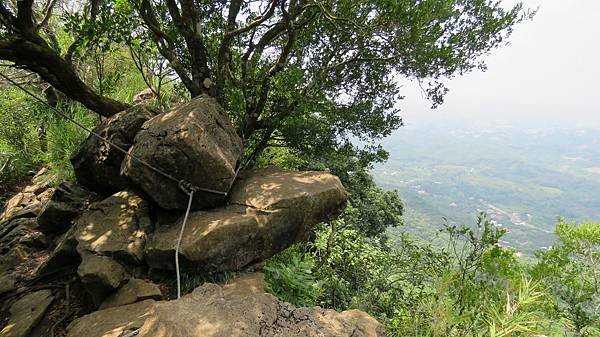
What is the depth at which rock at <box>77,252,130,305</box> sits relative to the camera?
4.49 meters

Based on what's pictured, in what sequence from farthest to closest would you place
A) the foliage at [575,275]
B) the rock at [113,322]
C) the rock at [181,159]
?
the foliage at [575,275] < the rock at [181,159] < the rock at [113,322]

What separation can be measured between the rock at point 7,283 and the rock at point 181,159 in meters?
2.36

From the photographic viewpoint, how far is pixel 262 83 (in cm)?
731

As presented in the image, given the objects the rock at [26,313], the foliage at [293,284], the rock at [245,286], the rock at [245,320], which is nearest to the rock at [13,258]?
the rock at [26,313]

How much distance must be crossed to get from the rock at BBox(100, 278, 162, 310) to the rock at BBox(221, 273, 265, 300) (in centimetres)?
90

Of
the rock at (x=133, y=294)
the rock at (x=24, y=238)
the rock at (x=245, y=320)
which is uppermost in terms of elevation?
the rock at (x=24, y=238)

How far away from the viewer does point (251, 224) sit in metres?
5.10

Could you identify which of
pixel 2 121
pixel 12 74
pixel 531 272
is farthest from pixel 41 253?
pixel 531 272

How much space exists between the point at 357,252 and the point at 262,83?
5489 mm

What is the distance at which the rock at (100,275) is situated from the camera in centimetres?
449

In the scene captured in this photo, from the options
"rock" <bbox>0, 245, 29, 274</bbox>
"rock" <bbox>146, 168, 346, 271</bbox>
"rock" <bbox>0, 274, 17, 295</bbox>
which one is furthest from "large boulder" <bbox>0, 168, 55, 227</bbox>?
"rock" <bbox>146, 168, 346, 271</bbox>

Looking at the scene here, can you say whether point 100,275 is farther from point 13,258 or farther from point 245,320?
point 13,258

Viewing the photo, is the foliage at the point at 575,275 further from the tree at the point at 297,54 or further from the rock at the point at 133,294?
the rock at the point at 133,294

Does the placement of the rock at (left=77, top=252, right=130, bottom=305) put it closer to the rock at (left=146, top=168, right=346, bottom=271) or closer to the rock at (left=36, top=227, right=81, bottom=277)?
the rock at (left=146, top=168, right=346, bottom=271)
